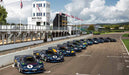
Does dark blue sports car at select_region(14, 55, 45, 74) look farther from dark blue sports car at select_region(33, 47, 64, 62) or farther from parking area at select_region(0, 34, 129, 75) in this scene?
dark blue sports car at select_region(33, 47, 64, 62)

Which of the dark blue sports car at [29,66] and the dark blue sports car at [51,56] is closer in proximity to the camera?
the dark blue sports car at [29,66]

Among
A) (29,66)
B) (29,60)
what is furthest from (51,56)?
(29,66)

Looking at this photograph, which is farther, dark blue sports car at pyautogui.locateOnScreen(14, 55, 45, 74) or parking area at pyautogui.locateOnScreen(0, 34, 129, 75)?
parking area at pyautogui.locateOnScreen(0, 34, 129, 75)

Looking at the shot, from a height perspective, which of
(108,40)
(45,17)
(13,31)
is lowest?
(108,40)

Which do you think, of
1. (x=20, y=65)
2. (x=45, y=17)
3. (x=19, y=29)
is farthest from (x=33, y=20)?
(x=20, y=65)

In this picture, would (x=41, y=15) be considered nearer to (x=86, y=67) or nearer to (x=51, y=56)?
(x=51, y=56)

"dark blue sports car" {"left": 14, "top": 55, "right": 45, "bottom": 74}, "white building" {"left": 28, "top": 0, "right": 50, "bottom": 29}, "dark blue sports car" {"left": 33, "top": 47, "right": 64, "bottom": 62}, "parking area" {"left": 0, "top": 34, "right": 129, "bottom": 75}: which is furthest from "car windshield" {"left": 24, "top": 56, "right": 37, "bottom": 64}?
"white building" {"left": 28, "top": 0, "right": 50, "bottom": 29}

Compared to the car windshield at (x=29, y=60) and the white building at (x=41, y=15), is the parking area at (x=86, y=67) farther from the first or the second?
the white building at (x=41, y=15)

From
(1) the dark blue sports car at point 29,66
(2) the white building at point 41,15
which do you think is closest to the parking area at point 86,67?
(1) the dark blue sports car at point 29,66

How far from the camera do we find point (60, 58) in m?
17.6

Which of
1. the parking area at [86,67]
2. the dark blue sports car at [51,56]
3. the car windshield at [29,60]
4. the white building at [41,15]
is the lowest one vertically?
the parking area at [86,67]

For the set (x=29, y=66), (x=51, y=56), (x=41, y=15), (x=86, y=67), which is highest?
(x=41, y=15)

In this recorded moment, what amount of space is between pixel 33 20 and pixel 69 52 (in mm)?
40578

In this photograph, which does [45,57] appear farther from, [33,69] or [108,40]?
→ [108,40]
